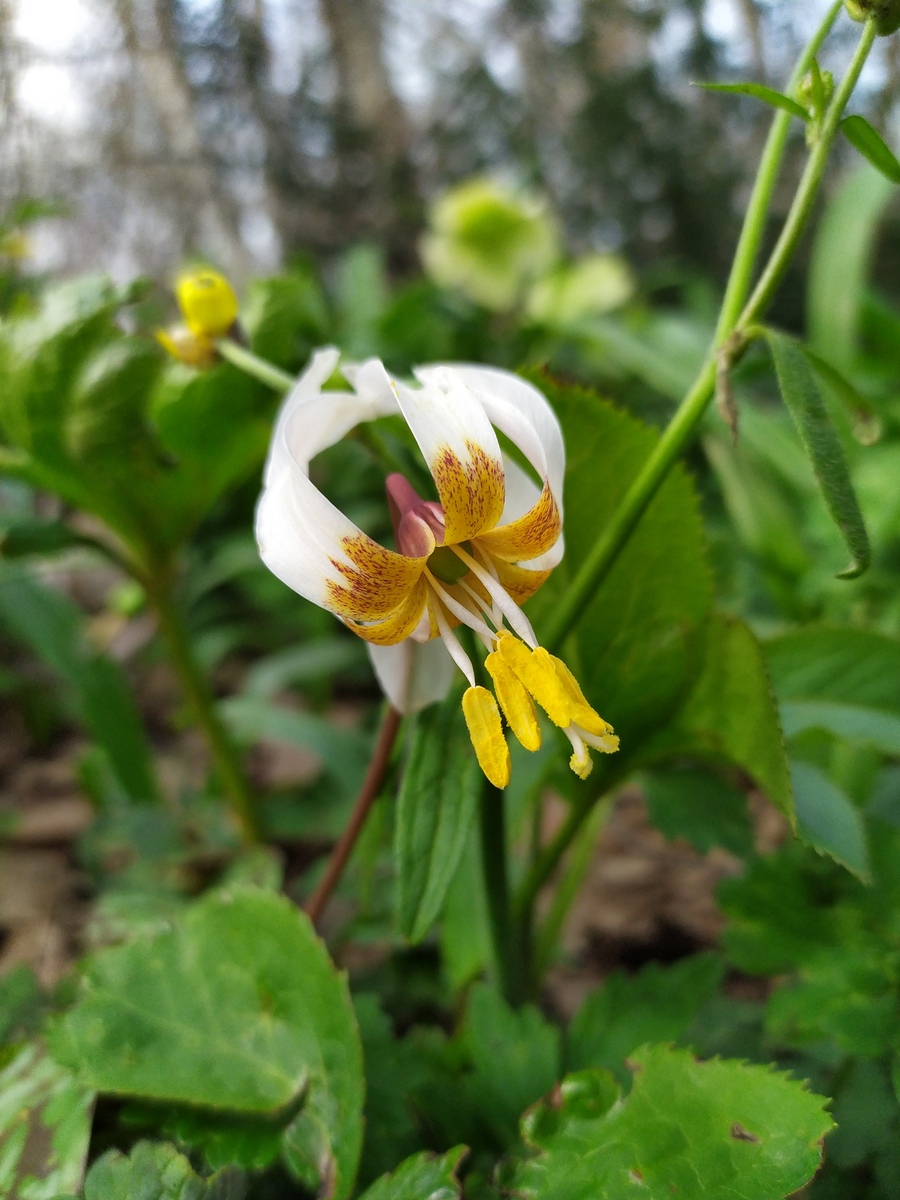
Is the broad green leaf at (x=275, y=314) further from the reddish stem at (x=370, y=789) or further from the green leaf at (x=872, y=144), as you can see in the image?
the green leaf at (x=872, y=144)

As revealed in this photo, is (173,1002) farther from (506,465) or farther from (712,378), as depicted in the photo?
(712,378)

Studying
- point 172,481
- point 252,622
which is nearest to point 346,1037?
point 172,481

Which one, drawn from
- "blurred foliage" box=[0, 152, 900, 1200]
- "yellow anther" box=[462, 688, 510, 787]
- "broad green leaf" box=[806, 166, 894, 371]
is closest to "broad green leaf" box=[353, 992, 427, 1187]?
"blurred foliage" box=[0, 152, 900, 1200]

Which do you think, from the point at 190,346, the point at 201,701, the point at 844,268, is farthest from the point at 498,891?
the point at 844,268

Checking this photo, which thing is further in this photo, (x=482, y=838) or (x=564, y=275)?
(x=564, y=275)

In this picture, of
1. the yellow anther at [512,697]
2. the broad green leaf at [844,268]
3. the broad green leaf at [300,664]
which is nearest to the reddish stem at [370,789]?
the yellow anther at [512,697]

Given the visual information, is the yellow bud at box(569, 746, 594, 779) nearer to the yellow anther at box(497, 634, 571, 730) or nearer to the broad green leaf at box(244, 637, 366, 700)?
the yellow anther at box(497, 634, 571, 730)

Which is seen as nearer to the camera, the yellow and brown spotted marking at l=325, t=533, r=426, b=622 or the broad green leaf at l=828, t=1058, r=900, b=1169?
the yellow and brown spotted marking at l=325, t=533, r=426, b=622
